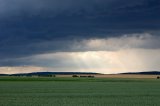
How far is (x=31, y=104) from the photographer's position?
95.2 feet

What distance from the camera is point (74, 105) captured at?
92.8ft

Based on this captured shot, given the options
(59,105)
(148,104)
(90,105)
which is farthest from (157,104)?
(59,105)

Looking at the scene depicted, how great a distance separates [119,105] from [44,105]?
219 inches

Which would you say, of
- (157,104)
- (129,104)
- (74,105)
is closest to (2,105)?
(74,105)

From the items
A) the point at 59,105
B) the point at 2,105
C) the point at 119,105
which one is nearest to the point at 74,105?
the point at 59,105

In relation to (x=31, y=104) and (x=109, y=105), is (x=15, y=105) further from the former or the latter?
(x=109, y=105)

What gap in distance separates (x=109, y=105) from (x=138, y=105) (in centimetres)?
217

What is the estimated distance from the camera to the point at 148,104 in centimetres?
2923

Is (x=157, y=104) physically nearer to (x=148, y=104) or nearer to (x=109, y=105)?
(x=148, y=104)

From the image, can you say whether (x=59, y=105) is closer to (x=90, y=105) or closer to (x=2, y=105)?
(x=90, y=105)

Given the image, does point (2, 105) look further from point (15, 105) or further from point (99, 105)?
point (99, 105)

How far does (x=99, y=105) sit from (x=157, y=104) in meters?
4.48

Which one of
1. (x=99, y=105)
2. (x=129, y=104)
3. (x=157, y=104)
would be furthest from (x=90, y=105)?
(x=157, y=104)

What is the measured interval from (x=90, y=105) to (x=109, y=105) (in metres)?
1.42
